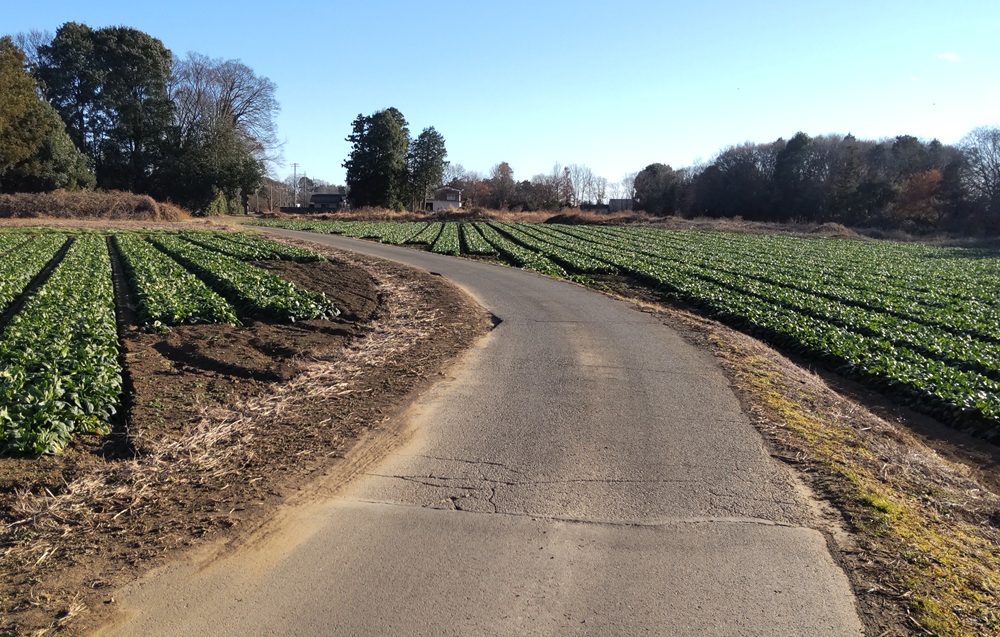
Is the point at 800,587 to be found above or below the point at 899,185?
below

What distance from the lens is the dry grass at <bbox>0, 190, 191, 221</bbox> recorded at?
161ft

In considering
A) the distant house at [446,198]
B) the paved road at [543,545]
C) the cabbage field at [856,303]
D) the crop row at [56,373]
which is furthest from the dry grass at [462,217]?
the paved road at [543,545]

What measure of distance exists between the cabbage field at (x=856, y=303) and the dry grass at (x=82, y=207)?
95.4 feet

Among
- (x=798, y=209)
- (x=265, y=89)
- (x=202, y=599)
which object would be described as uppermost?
(x=265, y=89)

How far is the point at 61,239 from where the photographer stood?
107ft

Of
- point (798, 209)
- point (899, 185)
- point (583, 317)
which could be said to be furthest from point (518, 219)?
point (583, 317)

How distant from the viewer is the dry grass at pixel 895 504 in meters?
4.18

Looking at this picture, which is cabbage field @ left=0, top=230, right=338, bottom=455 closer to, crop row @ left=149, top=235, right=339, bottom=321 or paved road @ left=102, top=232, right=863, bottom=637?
crop row @ left=149, top=235, right=339, bottom=321

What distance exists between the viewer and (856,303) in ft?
60.9

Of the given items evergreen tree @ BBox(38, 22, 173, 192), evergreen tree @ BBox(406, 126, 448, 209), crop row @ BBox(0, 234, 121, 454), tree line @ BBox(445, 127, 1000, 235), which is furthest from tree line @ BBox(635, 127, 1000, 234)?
crop row @ BBox(0, 234, 121, 454)

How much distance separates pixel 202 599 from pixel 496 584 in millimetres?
1810

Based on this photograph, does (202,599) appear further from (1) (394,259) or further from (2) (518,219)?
(2) (518,219)

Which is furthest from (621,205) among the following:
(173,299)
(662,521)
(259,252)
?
(662,521)

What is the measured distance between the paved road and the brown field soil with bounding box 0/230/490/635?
0.47 meters
